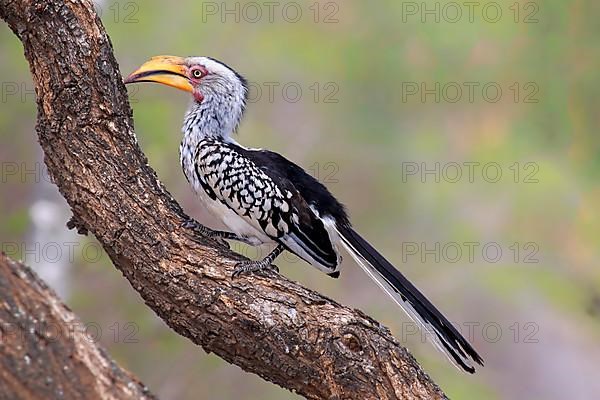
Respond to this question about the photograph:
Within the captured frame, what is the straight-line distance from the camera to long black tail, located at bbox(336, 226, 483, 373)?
272cm

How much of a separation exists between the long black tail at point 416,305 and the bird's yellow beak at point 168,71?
985 millimetres

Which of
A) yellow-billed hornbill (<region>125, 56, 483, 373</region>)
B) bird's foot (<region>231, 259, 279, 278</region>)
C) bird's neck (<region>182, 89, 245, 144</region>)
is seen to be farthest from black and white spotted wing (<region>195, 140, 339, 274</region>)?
bird's foot (<region>231, 259, 279, 278</region>)

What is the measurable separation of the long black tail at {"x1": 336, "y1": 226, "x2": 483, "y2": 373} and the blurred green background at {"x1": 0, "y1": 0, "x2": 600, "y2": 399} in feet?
Answer: 8.03

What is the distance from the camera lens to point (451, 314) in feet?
19.2

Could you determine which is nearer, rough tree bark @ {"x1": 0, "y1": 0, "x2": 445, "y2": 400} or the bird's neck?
rough tree bark @ {"x1": 0, "y1": 0, "x2": 445, "y2": 400}

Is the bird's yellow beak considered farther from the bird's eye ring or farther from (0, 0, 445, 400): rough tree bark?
(0, 0, 445, 400): rough tree bark

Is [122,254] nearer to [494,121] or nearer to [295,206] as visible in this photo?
[295,206]

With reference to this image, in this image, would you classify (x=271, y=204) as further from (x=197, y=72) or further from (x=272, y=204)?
(x=197, y=72)

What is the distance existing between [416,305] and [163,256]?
86cm

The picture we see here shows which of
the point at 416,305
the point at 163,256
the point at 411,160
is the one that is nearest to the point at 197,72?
the point at 163,256

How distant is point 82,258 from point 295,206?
9.58ft

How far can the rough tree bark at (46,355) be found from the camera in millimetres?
1693

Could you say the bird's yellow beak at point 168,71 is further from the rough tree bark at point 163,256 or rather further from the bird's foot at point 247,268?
the bird's foot at point 247,268

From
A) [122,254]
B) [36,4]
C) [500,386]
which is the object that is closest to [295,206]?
[122,254]
